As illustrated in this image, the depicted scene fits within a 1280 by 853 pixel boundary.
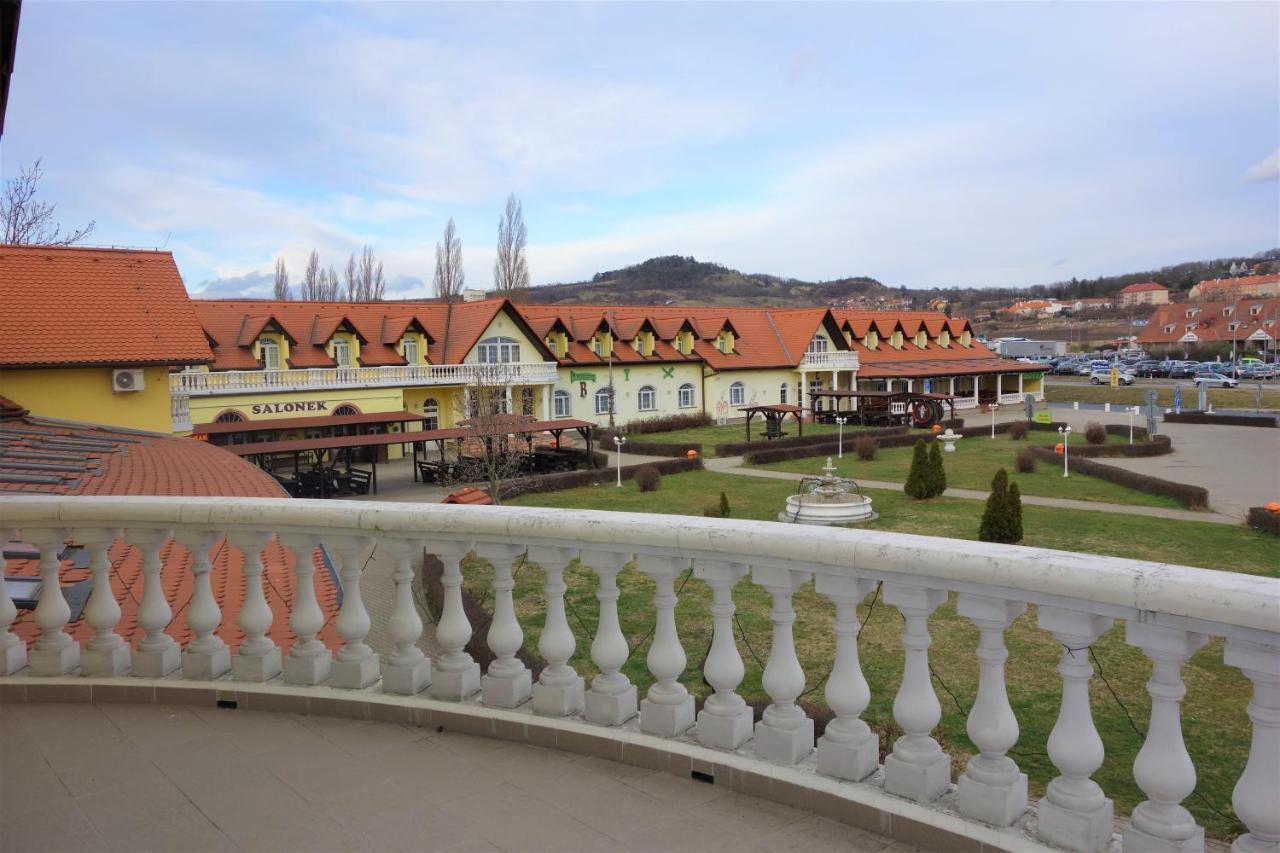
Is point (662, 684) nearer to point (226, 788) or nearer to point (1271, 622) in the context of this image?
point (226, 788)

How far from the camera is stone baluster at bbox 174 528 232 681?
4047 millimetres

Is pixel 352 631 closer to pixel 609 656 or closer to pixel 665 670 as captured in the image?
pixel 609 656

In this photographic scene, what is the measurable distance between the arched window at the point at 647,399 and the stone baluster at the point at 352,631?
142ft

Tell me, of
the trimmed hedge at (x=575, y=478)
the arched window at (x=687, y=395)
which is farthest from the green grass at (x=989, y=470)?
the arched window at (x=687, y=395)

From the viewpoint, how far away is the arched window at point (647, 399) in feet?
156

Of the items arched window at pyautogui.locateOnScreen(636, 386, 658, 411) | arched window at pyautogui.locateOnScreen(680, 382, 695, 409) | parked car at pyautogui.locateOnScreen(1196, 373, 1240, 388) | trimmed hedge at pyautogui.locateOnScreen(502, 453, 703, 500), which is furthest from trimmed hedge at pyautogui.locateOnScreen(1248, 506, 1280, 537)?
parked car at pyautogui.locateOnScreen(1196, 373, 1240, 388)

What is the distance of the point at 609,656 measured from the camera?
11.5 feet

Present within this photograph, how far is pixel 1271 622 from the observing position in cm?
211

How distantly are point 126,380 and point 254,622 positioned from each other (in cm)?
1766

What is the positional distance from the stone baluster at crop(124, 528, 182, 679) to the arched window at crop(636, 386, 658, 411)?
43161 millimetres

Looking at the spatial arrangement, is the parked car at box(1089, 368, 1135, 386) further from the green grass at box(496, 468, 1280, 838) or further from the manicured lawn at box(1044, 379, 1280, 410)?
the green grass at box(496, 468, 1280, 838)

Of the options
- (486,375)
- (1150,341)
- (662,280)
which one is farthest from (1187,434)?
(662,280)

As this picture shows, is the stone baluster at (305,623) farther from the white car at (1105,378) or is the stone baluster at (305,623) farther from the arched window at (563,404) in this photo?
the white car at (1105,378)

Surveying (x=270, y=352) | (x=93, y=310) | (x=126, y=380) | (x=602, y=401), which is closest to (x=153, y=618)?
(x=126, y=380)
